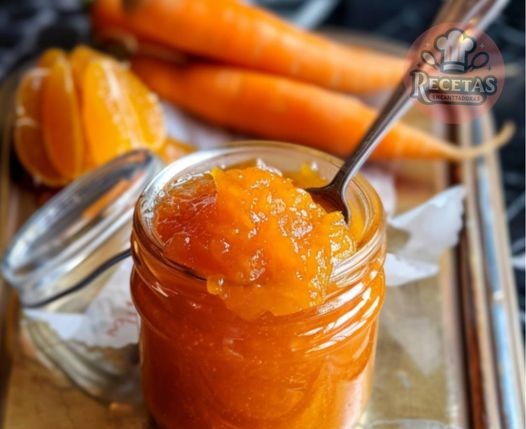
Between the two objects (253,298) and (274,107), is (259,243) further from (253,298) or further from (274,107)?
(274,107)

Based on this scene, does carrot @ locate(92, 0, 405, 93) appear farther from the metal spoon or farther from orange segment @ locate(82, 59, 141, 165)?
the metal spoon

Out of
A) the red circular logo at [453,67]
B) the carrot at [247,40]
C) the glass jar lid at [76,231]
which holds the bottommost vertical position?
the glass jar lid at [76,231]

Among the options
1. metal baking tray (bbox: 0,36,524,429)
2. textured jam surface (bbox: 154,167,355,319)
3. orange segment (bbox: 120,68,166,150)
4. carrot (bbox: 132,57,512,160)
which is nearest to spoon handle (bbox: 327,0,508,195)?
textured jam surface (bbox: 154,167,355,319)

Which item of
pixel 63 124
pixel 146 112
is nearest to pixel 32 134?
pixel 63 124

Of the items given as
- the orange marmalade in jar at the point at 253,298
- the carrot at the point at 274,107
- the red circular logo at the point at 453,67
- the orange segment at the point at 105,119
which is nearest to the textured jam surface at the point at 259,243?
the orange marmalade in jar at the point at 253,298

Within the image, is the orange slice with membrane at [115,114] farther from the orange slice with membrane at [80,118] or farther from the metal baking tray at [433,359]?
the metal baking tray at [433,359]

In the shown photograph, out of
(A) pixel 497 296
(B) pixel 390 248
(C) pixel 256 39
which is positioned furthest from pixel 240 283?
(C) pixel 256 39

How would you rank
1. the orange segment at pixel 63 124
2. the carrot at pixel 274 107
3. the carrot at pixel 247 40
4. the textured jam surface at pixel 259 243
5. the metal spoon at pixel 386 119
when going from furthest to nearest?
1. the carrot at pixel 247 40
2. the carrot at pixel 274 107
3. the orange segment at pixel 63 124
4. the metal spoon at pixel 386 119
5. the textured jam surface at pixel 259 243
